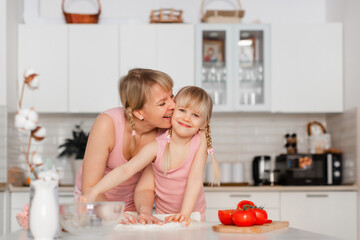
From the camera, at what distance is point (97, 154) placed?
2055mm

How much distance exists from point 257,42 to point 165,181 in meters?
2.41

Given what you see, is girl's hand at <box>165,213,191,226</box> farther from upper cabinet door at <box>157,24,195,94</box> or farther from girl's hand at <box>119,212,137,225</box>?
upper cabinet door at <box>157,24,195,94</box>

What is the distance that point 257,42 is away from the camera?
13.9 ft

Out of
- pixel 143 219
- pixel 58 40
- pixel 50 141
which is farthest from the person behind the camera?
pixel 50 141

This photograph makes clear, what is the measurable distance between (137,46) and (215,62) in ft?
2.12

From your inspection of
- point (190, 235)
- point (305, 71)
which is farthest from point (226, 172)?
point (190, 235)

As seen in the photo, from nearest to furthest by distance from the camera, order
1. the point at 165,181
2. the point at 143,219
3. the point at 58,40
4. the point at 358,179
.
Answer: the point at 143,219 → the point at 165,181 → the point at 358,179 → the point at 58,40

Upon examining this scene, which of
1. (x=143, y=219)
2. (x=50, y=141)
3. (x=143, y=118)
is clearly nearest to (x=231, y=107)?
(x=50, y=141)

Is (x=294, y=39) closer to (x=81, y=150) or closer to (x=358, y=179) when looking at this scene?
(x=358, y=179)

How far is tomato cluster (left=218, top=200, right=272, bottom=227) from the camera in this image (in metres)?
1.62

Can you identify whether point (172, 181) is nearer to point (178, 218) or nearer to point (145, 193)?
point (145, 193)

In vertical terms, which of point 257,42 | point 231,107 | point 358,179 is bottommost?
point 358,179

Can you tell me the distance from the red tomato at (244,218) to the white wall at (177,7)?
121 inches

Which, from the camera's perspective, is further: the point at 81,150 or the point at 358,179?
the point at 81,150
